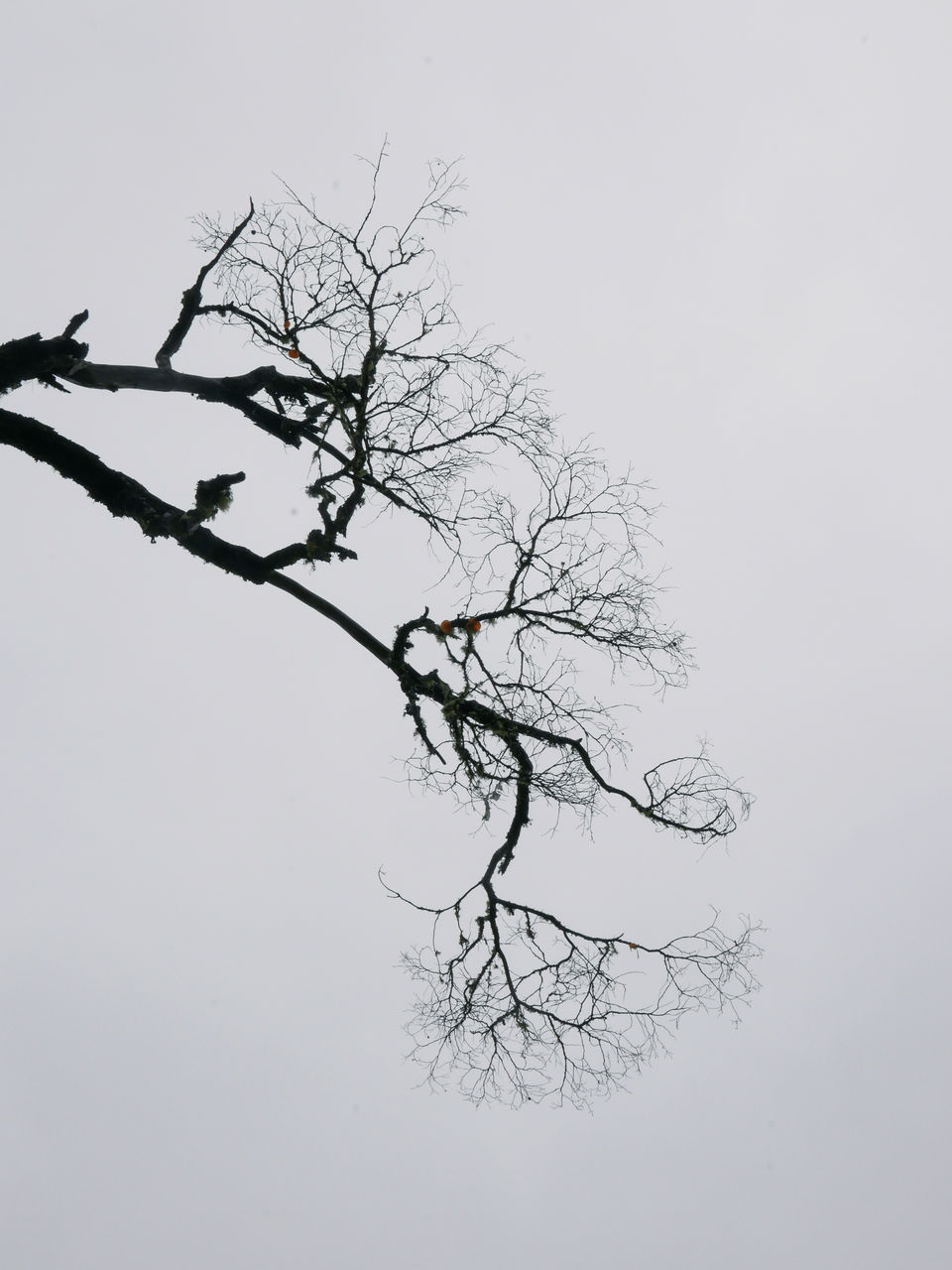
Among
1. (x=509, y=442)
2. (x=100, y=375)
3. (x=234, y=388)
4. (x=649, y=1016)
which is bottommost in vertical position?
(x=649, y=1016)

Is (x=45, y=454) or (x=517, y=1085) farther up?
(x=45, y=454)

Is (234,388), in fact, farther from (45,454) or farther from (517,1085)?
(517,1085)

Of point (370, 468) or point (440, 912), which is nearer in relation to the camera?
point (370, 468)

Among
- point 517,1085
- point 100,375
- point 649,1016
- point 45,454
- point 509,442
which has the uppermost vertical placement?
point 509,442

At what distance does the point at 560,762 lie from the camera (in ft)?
28.8

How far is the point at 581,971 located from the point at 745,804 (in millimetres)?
2236

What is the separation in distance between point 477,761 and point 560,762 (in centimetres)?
78

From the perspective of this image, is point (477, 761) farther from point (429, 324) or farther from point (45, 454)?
point (45, 454)

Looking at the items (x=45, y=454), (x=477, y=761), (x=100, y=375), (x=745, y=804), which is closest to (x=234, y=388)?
(x=100, y=375)

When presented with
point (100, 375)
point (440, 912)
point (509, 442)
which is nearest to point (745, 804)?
point (440, 912)

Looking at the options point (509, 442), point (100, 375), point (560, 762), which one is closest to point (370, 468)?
point (509, 442)

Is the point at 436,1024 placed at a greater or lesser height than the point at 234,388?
lesser

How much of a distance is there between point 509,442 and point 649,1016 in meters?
5.45

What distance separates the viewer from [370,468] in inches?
334
